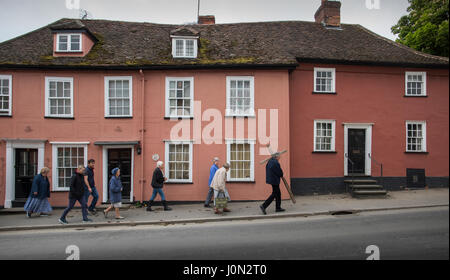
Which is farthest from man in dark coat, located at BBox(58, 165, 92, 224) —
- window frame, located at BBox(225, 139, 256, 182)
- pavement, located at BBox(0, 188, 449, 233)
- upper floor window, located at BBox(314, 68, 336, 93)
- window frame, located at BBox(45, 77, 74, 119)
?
upper floor window, located at BBox(314, 68, 336, 93)

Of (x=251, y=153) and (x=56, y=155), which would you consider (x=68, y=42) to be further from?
(x=251, y=153)

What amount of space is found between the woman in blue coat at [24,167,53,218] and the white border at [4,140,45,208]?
224 cm

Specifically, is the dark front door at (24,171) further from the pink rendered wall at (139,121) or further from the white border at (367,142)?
the white border at (367,142)

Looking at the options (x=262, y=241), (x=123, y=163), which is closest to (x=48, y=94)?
(x=123, y=163)

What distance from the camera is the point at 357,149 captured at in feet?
44.0

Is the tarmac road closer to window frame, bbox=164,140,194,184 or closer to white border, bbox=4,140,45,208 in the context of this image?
window frame, bbox=164,140,194,184

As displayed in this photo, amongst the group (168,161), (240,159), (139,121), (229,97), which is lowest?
(168,161)

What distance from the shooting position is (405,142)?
37.1ft

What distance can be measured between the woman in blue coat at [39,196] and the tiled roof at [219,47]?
5.01 meters

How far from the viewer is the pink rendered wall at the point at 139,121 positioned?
11.9m

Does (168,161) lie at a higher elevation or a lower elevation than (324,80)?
lower

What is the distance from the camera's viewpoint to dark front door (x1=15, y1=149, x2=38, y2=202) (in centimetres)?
1202

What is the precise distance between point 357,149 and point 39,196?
1405 cm

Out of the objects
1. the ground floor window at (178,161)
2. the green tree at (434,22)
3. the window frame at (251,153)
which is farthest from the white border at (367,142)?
the green tree at (434,22)
